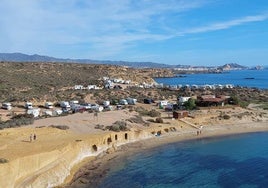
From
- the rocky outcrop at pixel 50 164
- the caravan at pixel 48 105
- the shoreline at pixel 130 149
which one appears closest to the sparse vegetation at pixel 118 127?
the shoreline at pixel 130 149

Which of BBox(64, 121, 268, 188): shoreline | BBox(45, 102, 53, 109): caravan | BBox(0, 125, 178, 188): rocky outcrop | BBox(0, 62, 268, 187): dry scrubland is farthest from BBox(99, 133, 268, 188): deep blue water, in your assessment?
BBox(45, 102, 53, 109): caravan

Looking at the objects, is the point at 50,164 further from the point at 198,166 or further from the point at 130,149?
the point at 130,149

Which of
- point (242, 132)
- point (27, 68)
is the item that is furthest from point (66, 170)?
point (27, 68)

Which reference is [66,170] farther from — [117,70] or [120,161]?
[117,70]

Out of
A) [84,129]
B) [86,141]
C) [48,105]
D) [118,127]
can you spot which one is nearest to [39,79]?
[48,105]

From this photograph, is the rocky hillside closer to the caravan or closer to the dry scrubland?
the dry scrubland

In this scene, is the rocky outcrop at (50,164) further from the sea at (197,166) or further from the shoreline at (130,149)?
the sea at (197,166)
